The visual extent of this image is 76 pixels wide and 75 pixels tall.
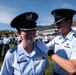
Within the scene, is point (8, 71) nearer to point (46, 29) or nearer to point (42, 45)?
point (42, 45)

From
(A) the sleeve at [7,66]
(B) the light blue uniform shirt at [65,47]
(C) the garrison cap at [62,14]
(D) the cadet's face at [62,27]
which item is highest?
(C) the garrison cap at [62,14]

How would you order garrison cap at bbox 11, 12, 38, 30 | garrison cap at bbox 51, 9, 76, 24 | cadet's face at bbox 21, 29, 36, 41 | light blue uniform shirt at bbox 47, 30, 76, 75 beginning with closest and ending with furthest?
cadet's face at bbox 21, 29, 36, 41 < garrison cap at bbox 11, 12, 38, 30 < light blue uniform shirt at bbox 47, 30, 76, 75 < garrison cap at bbox 51, 9, 76, 24

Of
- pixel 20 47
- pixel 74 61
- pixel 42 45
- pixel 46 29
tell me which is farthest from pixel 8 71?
pixel 46 29

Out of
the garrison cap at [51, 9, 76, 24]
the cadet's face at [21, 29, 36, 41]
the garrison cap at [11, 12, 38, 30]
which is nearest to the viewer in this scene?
the cadet's face at [21, 29, 36, 41]

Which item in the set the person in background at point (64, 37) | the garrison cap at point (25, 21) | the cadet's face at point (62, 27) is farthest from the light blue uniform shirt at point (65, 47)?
the garrison cap at point (25, 21)

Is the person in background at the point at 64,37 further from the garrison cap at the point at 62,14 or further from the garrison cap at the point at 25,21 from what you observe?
the garrison cap at the point at 25,21

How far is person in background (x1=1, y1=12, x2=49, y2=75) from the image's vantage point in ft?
12.6

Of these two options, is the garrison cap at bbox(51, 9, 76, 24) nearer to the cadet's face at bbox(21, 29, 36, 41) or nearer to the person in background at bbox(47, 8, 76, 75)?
the person in background at bbox(47, 8, 76, 75)

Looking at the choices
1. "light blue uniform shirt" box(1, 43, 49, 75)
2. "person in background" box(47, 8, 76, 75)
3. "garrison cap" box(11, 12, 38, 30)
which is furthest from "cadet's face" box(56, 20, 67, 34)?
"light blue uniform shirt" box(1, 43, 49, 75)

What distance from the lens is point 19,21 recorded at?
4.07 m

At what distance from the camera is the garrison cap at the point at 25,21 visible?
398 centimetres

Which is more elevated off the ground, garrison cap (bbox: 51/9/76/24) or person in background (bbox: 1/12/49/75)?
garrison cap (bbox: 51/9/76/24)

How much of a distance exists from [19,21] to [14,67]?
0.73 meters

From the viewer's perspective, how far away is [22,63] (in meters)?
3.90
